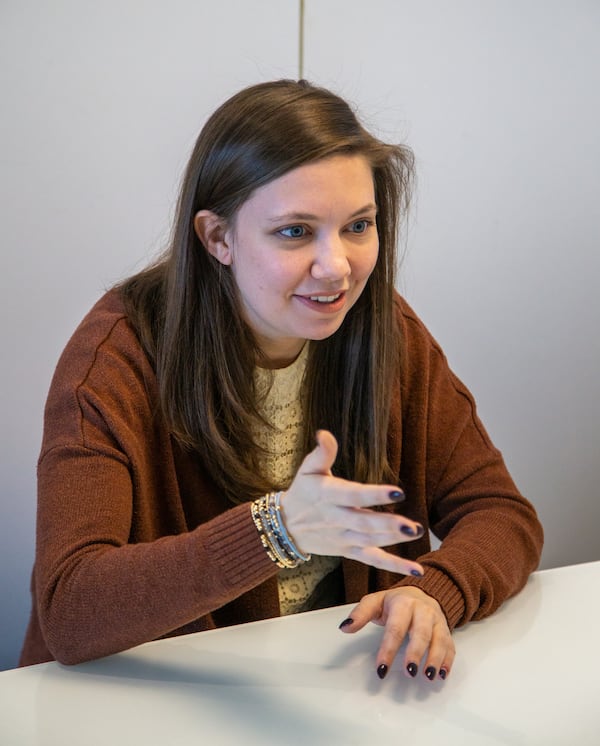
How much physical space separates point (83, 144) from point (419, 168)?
2.34 feet

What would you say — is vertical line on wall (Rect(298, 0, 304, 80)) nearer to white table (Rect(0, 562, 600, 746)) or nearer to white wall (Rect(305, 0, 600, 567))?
white wall (Rect(305, 0, 600, 567))

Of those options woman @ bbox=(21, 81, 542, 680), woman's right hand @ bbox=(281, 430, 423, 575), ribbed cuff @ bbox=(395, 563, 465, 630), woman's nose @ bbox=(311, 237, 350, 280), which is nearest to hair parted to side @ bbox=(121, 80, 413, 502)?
woman @ bbox=(21, 81, 542, 680)

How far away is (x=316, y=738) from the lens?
866mm

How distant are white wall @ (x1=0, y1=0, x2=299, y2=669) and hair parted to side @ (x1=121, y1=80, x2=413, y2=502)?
0.44 metres

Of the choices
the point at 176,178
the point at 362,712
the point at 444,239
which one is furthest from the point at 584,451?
the point at 362,712

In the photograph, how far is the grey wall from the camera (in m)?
1.69

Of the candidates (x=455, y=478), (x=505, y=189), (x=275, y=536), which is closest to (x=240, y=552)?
(x=275, y=536)

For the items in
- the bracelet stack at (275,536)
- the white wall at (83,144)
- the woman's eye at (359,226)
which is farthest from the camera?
the white wall at (83,144)

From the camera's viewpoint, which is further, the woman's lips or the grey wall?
the grey wall

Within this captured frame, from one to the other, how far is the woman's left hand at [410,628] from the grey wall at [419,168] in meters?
0.96

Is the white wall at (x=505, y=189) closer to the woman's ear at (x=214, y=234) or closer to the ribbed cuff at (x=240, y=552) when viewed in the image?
the woman's ear at (x=214, y=234)

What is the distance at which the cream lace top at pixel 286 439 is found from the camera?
1355 mm

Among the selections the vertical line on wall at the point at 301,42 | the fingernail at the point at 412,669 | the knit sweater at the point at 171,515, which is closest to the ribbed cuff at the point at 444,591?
the knit sweater at the point at 171,515

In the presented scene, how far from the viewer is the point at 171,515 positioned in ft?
4.18
